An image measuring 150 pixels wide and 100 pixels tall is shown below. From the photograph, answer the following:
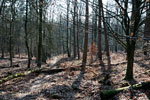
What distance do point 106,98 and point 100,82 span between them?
254cm

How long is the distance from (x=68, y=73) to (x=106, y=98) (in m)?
5.38

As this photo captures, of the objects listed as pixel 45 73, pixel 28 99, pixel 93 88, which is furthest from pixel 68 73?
pixel 28 99

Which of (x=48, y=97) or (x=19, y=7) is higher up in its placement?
(x=19, y=7)

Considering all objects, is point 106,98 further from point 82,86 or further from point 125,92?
point 82,86

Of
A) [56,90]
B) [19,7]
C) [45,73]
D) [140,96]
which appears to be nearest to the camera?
[140,96]

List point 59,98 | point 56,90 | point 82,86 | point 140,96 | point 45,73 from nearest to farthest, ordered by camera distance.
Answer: point 140,96, point 59,98, point 56,90, point 82,86, point 45,73

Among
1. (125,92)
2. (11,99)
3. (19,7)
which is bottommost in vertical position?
(11,99)

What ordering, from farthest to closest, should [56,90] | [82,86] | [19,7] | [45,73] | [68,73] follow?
[19,7], [45,73], [68,73], [82,86], [56,90]

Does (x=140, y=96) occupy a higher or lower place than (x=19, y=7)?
lower

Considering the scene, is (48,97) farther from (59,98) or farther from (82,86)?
(82,86)

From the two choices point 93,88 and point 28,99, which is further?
point 93,88

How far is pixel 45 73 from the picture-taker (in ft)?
38.2

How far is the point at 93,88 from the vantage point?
7336 mm

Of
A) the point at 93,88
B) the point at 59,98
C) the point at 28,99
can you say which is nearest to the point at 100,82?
the point at 93,88
